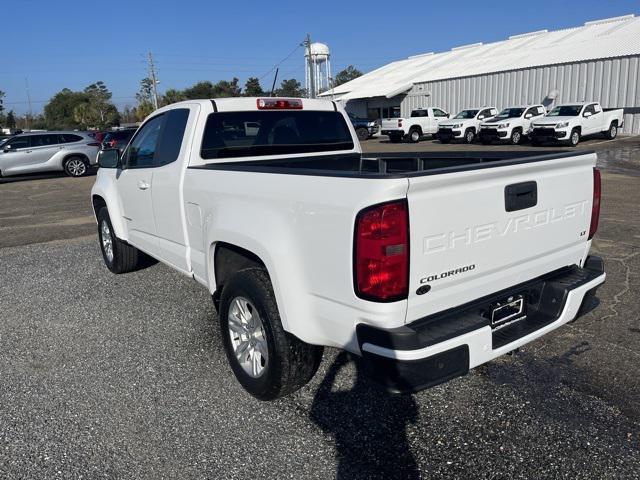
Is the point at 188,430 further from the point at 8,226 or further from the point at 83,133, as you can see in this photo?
the point at 83,133

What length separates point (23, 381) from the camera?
3809mm

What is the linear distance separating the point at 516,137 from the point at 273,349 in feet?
82.2

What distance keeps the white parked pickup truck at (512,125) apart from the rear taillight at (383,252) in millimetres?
24372

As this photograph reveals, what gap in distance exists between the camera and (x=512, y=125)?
25.0 m

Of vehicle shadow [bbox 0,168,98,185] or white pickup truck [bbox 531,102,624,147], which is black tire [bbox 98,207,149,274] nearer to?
vehicle shadow [bbox 0,168,98,185]

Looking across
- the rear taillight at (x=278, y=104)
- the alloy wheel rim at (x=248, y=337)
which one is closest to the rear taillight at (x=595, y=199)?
the alloy wheel rim at (x=248, y=337)

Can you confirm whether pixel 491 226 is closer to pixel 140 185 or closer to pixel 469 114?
pixel 140 185

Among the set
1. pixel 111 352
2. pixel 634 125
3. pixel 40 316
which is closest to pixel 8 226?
pixel 40 316

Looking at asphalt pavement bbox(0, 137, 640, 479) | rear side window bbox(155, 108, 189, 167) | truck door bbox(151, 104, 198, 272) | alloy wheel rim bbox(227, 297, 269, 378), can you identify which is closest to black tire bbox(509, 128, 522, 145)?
asphalt pavement bbox(0, 137, 640, 479)

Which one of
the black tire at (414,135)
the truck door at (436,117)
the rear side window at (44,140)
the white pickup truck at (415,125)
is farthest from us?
the truck door at (436,117)

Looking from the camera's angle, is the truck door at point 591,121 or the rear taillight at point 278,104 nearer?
the rear taillight at point 278,104

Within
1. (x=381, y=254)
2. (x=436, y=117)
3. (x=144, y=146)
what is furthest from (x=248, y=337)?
(x=436, y=117)

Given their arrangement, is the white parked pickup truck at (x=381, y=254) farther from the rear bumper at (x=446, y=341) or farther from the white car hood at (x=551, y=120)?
the white car hood at (x=551, y=120)

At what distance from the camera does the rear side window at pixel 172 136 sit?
4343 mm
